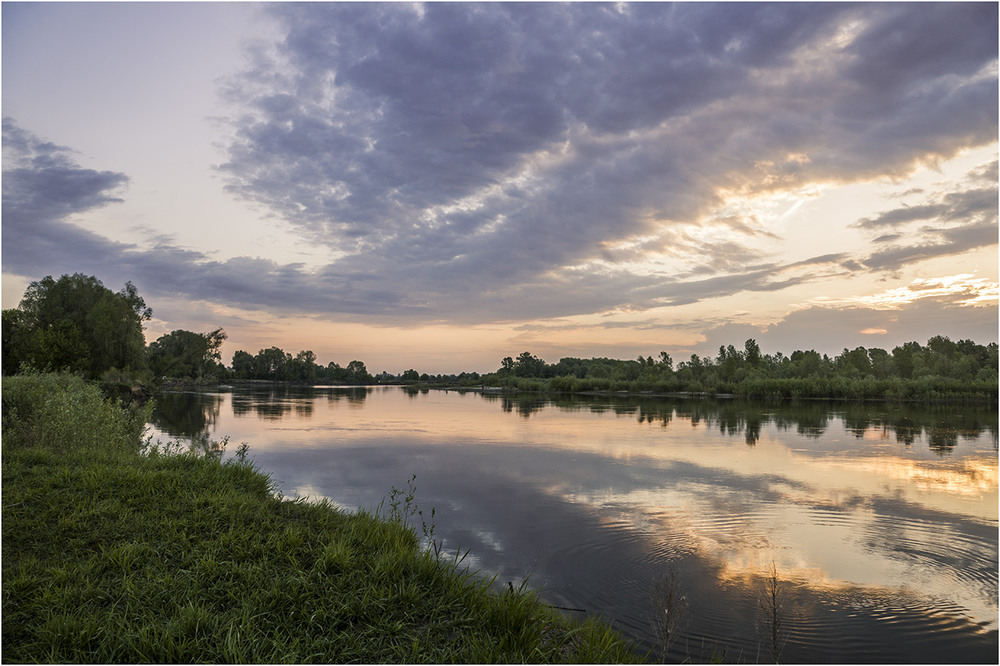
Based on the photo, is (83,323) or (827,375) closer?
(83,323)

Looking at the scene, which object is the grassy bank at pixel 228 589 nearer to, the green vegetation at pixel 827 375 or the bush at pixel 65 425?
the bush at pixel 65 425

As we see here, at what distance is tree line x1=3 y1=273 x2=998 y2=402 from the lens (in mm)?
42750

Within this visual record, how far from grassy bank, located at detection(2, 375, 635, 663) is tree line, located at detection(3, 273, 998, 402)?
17560 millimetres

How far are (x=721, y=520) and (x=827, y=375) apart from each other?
69181mm

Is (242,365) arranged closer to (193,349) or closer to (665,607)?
(193,349)

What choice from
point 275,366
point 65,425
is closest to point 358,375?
point 275,366

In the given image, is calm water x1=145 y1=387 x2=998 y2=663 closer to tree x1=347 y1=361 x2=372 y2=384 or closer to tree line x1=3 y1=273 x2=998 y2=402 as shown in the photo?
tree line x1=3 y1=273 x2=998 y2=402

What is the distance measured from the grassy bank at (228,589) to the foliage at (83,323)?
43.7 m

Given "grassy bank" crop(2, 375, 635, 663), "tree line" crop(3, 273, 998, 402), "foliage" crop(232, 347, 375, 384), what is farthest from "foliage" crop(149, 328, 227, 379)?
"grassy bank" crop(2, 375, 635, 663)

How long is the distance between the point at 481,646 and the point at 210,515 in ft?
12.7

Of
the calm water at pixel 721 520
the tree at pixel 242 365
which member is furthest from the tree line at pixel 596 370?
the tree at pixel 242 365

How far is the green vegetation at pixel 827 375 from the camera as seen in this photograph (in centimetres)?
4969

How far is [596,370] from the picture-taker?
110 metres

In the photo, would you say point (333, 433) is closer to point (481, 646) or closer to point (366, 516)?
point (366, 516)
